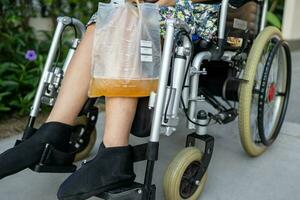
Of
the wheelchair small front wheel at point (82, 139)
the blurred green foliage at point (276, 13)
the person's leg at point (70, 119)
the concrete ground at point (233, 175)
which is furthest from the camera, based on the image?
the blurred green foliage at point (276, 13)

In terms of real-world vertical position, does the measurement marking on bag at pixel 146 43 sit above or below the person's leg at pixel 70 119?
above

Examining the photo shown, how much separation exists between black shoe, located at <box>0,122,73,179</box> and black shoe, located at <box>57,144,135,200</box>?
0.16 meters

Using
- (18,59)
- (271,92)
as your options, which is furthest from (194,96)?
(18,59)

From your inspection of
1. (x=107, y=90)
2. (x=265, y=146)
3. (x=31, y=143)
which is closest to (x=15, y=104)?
(x=31, y=143)

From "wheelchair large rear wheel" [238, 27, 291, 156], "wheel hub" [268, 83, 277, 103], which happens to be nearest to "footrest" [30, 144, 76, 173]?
"wheelchair large rear wheel" [238, 27, 291, 156]

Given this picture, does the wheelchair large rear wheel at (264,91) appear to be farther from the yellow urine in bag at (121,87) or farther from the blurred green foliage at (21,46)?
the blurred green foliage at (21,46)

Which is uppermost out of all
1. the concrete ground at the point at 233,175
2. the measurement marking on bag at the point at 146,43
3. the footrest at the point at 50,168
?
the measurement marking on bag at the point at 146,43

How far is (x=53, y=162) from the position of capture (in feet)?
4.18

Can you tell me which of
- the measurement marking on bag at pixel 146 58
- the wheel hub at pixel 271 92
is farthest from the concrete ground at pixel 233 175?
the measurement marking on bag at pixel 146 58

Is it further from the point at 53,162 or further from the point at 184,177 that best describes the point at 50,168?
the point at 184,177

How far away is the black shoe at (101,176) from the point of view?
1.11 meters

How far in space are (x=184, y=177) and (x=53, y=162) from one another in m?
0.43

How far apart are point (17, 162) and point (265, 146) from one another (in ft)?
3.48

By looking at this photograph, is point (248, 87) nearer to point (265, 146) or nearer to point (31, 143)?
point (265, 146)
